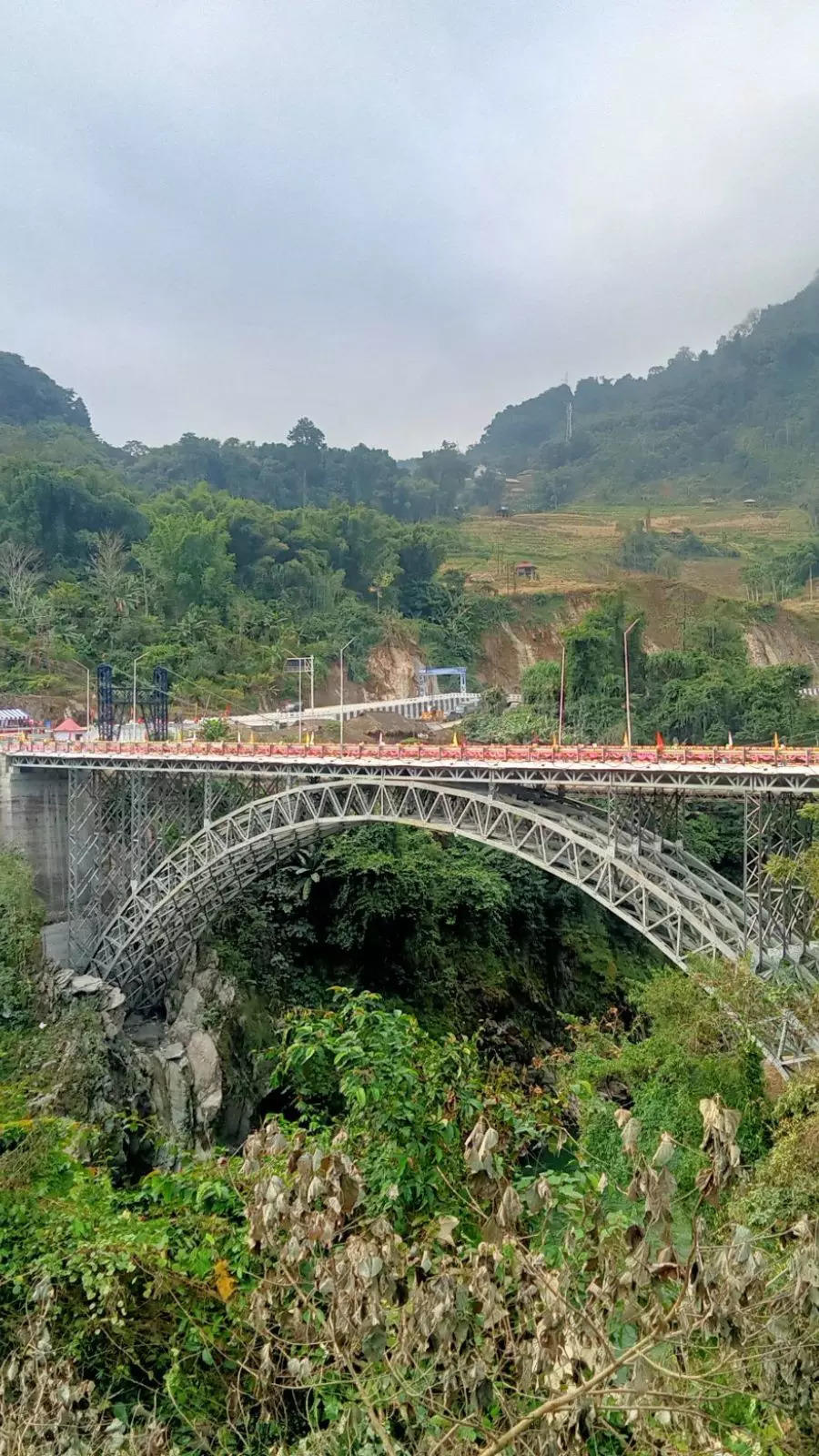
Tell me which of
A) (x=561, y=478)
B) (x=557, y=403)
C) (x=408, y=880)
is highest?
(x=557, y=403)

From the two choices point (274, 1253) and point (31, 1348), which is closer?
point (274, 1253)

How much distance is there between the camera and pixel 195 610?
5441cm

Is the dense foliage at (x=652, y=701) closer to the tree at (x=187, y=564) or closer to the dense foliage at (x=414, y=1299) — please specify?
the tree at (x=187, y=564)

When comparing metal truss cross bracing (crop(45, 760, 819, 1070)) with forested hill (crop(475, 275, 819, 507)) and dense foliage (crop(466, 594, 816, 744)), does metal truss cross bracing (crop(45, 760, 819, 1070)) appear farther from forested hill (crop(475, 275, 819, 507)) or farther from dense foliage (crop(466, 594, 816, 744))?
forested hill (crop(475, 275, 819, 507))

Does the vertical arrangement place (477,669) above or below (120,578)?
below

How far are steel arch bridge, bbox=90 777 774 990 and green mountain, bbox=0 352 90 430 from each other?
82.8 m

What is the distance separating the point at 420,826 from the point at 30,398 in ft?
320

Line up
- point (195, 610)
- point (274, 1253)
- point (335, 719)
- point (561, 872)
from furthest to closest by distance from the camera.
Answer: point (195, 610) < point (335, 719) < point (561, 872) < point (274, 1253)

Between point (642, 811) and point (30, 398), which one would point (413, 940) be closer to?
point (642, 811)

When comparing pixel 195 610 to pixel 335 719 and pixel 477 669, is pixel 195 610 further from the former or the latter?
pixel 477 669

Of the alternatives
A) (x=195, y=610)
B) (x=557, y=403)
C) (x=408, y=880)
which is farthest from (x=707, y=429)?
(x=408, y=880)

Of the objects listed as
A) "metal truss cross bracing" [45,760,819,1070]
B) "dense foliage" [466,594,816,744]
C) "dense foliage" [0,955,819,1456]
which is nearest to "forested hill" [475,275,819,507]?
"dense foliage" [466,594,816,744]

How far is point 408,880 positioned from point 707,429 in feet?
390

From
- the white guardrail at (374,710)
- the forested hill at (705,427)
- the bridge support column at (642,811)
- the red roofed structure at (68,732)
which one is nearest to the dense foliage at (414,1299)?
the bridge support column at (642,811)
